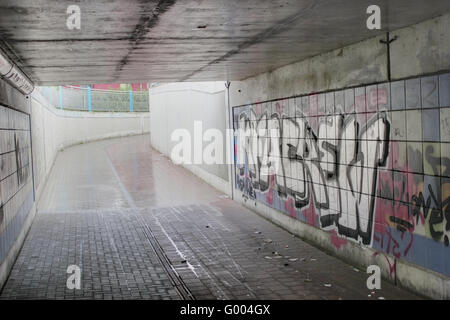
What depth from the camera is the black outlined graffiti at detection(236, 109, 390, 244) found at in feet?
25.6

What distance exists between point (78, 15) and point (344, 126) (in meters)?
4.77

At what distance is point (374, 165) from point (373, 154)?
0.17 m

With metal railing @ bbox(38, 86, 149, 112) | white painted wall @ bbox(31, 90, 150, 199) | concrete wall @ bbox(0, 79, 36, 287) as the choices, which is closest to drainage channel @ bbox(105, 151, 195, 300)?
concrete wall @ bbox(0, 79, 36, 287)

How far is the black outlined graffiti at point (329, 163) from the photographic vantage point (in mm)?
7789

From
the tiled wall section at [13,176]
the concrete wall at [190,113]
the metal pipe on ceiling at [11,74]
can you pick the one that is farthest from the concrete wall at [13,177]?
the concrete wall at [190,113]

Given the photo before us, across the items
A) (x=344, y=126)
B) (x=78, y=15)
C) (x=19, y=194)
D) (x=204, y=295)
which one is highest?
(x=78, y=15)

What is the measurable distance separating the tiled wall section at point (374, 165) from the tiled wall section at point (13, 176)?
556 centimetres

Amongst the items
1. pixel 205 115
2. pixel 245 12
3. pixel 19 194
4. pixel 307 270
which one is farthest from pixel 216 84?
pixel 245 12

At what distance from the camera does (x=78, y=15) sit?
5.71 m

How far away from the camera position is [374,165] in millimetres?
7652

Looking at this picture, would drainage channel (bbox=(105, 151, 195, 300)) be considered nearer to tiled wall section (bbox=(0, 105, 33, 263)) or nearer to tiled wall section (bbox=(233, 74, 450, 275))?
tiled wall section (bbox=(0, 105, 33, 263))

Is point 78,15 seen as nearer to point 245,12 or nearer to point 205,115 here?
point 245,12

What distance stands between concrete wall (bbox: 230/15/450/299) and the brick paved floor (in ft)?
1.83

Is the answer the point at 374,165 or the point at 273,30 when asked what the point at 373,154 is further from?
the point at 273,30
